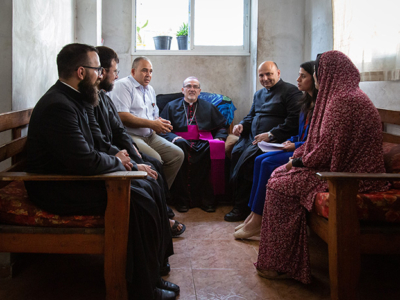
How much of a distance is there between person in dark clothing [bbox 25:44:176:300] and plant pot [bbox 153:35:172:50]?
3.15m

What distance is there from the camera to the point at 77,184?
6.81ft

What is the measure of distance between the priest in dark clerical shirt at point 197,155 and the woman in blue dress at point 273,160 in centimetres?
89

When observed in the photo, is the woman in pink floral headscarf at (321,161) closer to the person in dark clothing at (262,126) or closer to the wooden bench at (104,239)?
the wooden bench at (104,239)

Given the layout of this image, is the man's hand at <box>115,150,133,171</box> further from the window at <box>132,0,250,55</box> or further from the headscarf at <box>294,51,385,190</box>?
the window at <box>132,0,250,55</box>

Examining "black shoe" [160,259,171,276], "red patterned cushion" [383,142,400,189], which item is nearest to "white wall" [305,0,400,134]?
"red patterned cushion" [383,142,400,189]

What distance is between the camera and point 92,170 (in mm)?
1966

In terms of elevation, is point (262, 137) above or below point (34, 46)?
below

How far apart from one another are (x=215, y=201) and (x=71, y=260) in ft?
6.05

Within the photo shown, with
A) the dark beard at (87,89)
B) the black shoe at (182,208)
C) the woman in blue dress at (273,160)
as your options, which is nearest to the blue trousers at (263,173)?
the woman in blue dress at (273,160)

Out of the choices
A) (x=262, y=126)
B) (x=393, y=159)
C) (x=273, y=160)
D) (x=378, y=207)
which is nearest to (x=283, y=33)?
(x=262, y=126)

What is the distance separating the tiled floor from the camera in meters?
2.24

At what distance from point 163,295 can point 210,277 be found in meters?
0.45

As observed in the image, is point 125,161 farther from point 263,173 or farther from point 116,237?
point 263,173

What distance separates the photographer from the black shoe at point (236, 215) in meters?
3.72
